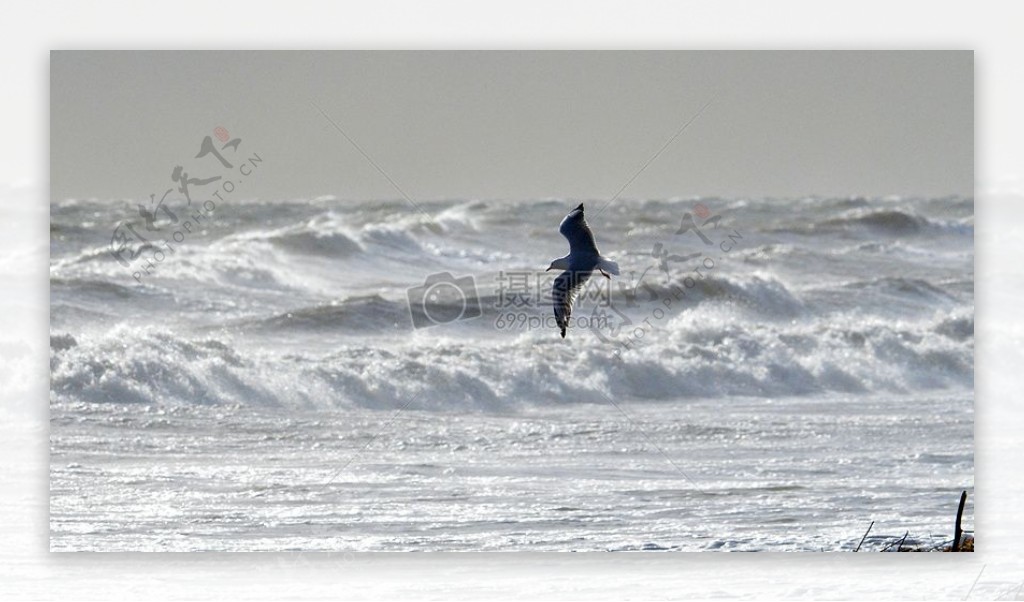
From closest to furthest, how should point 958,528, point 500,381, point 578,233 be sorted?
point 958,528 < point 578,233 < point 500,381

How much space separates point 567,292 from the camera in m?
6.96

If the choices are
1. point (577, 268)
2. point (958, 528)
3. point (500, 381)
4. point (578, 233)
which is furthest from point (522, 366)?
point (958, 528)

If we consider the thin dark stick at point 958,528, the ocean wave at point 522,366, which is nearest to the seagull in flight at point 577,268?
the ocean wave at point 522,366

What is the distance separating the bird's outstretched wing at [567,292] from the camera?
694 cm

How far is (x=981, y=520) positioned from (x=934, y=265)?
1.15 meters

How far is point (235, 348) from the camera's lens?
22.7ft

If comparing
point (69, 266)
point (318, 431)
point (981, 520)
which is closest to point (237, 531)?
point (318, 431)

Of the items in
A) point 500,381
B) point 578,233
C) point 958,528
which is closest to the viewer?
point 958,528

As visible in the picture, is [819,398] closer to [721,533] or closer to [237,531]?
[721,533]

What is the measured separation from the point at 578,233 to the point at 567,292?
270 millimetres

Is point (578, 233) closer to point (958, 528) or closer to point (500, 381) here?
point (500, 381)

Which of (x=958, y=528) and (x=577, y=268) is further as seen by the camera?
(x=577, y=268)

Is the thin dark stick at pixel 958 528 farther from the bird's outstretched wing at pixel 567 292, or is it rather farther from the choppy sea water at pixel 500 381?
the bird's outstretched wing at pixel 567 292

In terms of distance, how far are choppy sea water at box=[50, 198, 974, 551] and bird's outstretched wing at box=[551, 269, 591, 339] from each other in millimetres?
79
